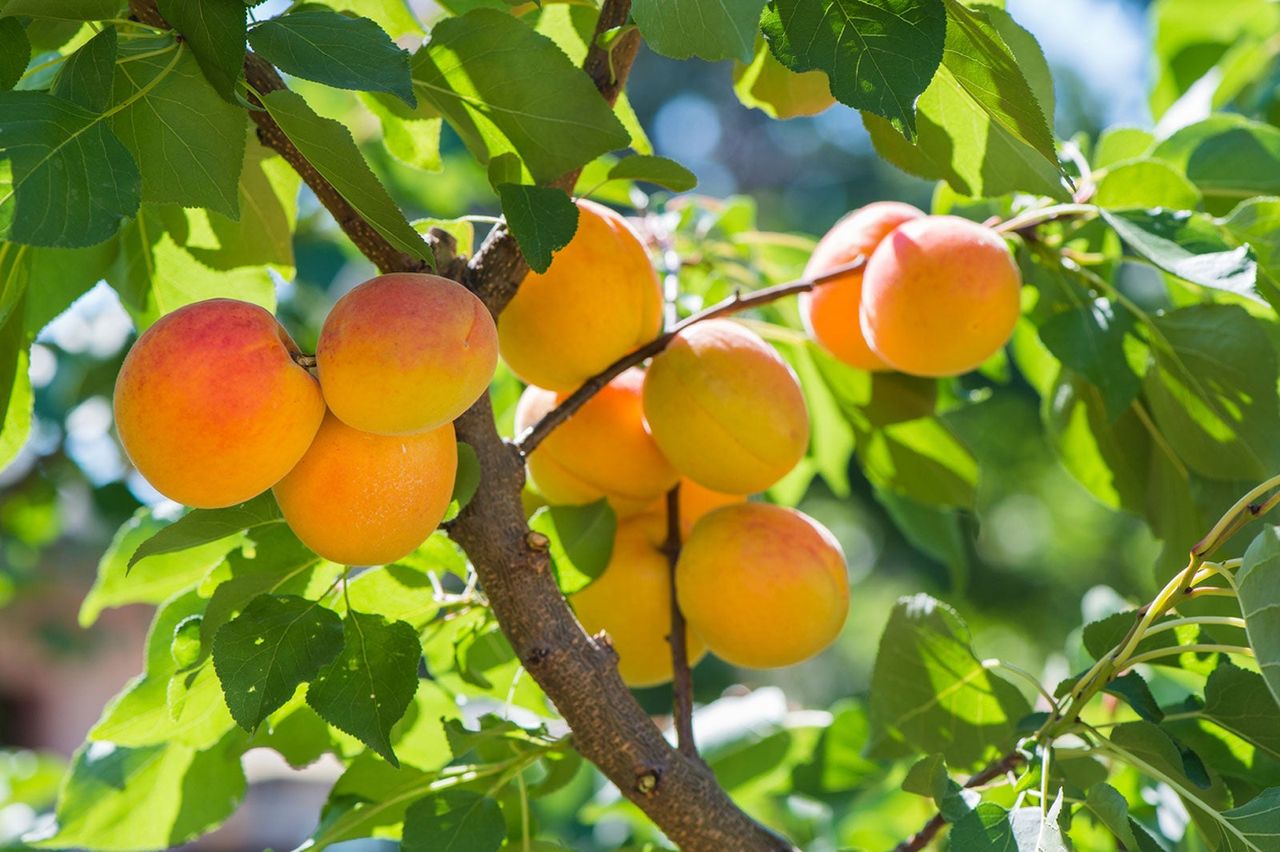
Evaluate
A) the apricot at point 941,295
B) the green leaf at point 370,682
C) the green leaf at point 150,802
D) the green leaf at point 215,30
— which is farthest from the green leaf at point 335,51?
the green leaf at point 150,802

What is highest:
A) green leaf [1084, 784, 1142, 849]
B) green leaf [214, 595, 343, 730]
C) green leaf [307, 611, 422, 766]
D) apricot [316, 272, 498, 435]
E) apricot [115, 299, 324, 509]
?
apricot [316, 272, 498, 435]

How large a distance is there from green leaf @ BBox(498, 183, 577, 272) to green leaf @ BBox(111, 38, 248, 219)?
0.12 m

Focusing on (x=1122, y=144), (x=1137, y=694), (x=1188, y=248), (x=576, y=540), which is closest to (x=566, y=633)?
(x=576, y=540)

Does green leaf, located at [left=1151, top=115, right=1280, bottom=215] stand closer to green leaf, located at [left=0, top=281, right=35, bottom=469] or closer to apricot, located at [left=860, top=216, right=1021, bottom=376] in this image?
apricot, located at [left=860, top=216, right=1021, bottom=376]

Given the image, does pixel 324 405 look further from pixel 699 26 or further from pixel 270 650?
pixel 699 26

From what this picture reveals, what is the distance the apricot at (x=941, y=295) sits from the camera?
698 mm

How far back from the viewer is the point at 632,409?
2.43 feet

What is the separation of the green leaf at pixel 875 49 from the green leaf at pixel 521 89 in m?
0.11

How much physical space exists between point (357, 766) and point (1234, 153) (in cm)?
68

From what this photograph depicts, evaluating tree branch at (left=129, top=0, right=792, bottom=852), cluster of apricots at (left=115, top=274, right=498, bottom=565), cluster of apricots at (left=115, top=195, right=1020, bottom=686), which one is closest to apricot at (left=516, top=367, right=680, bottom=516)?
cluster of apricots at (left=115, top=195, right=1020, bottom=686)

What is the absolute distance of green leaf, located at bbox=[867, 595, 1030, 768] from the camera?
0.68 meters

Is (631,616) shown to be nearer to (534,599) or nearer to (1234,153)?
(534,599)

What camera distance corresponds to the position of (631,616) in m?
0.75

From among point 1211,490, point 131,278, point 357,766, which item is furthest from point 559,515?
point 1211,490
